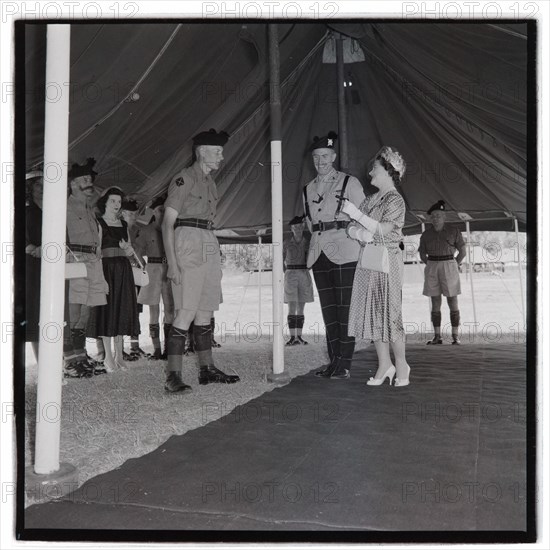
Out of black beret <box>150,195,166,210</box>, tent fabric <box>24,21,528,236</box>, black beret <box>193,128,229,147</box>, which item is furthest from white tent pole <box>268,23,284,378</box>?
black beret <box>150,195,166,210</box>

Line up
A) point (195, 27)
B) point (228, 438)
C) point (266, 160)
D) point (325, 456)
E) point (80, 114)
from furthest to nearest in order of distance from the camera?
point (266, 160)
point (80, 114)
point (195, 27)
point (228, 438)
point (325, 456)

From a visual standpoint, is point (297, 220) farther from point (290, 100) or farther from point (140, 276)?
point (140, 276)

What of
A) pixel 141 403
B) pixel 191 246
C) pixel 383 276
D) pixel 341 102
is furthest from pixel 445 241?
pixel 141 403

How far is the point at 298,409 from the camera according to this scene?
240cm

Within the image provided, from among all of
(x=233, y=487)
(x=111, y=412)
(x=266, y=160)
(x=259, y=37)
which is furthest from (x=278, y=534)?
(x=266, y=160)

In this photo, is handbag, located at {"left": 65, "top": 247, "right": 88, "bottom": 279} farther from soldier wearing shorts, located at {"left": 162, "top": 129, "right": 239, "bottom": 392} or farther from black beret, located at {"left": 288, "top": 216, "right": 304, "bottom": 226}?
black beret, located at {"left": 288, "top": 216, "right": 304, "bottom": 226}

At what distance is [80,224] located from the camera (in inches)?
137

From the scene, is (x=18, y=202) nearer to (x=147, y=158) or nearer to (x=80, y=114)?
(x=80, y=114)

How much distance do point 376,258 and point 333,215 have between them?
490mm

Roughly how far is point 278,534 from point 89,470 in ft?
2.24

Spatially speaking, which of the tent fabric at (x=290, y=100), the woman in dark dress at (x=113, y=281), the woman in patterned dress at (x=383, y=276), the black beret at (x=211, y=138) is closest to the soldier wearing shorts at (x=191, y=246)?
the black beret at (x=211, y=138)

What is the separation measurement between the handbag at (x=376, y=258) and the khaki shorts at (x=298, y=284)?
10.3 ft

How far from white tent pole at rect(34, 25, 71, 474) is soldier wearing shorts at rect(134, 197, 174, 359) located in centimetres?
295

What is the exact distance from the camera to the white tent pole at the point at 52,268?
1531mm
